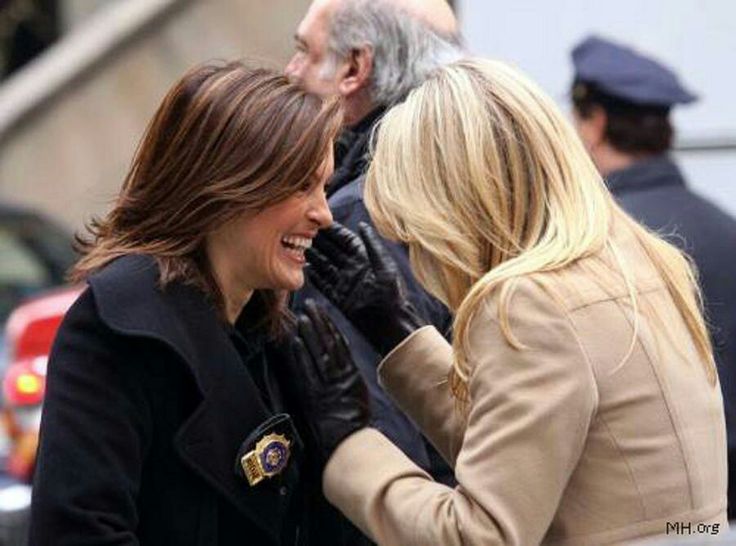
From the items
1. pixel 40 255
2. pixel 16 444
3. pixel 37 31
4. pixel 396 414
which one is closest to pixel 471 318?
pixel 396 414

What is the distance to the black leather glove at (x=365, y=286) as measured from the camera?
3592 millimetres

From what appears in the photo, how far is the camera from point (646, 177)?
550cm

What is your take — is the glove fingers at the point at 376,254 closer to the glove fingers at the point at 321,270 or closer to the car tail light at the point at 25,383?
the glove fingers at the point at 321,270

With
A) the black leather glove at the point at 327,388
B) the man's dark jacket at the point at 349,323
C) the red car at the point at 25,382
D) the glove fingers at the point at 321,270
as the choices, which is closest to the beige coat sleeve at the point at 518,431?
the black leather glove at the point at 327,388

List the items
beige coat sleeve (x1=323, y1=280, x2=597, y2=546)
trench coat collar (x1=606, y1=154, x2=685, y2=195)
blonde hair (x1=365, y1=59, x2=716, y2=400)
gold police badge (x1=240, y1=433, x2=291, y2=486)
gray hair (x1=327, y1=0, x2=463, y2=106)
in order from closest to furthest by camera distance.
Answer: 1. beige coat sleeve (x1=323, y1=280, x2=597, y2=546)
2. blonde hair (x1=365, y1=59, x2=716, y2=400)
3. gold police badge (x1=240, y1=433, x2=291, y2=486)
4. gray hair (x1=327, y1=0, x2=463, y2=106)
5. trench coat collar (x1=606, y1=154, x2=685, y2=195)

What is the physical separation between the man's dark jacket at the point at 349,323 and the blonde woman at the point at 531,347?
0.54 m

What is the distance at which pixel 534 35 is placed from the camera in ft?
24.7

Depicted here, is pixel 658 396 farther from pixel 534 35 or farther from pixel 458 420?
pixel 534 35

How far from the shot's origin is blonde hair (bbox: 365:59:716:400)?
128 inches

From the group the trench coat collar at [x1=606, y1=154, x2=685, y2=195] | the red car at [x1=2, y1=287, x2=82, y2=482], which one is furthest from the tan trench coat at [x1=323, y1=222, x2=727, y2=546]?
the red car at [x1=2, y1=287, x2=82, y2=482]

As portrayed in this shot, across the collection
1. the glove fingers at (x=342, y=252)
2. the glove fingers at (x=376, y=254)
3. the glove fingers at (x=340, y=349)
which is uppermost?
the glove fingers at (x=342, y=252)

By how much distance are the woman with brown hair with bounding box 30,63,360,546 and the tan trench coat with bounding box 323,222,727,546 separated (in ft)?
0.74

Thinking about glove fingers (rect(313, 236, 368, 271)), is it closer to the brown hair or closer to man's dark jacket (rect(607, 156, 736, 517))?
the brown hair

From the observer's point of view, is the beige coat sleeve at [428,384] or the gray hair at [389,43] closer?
the beige coat sleeve at [428,384]
